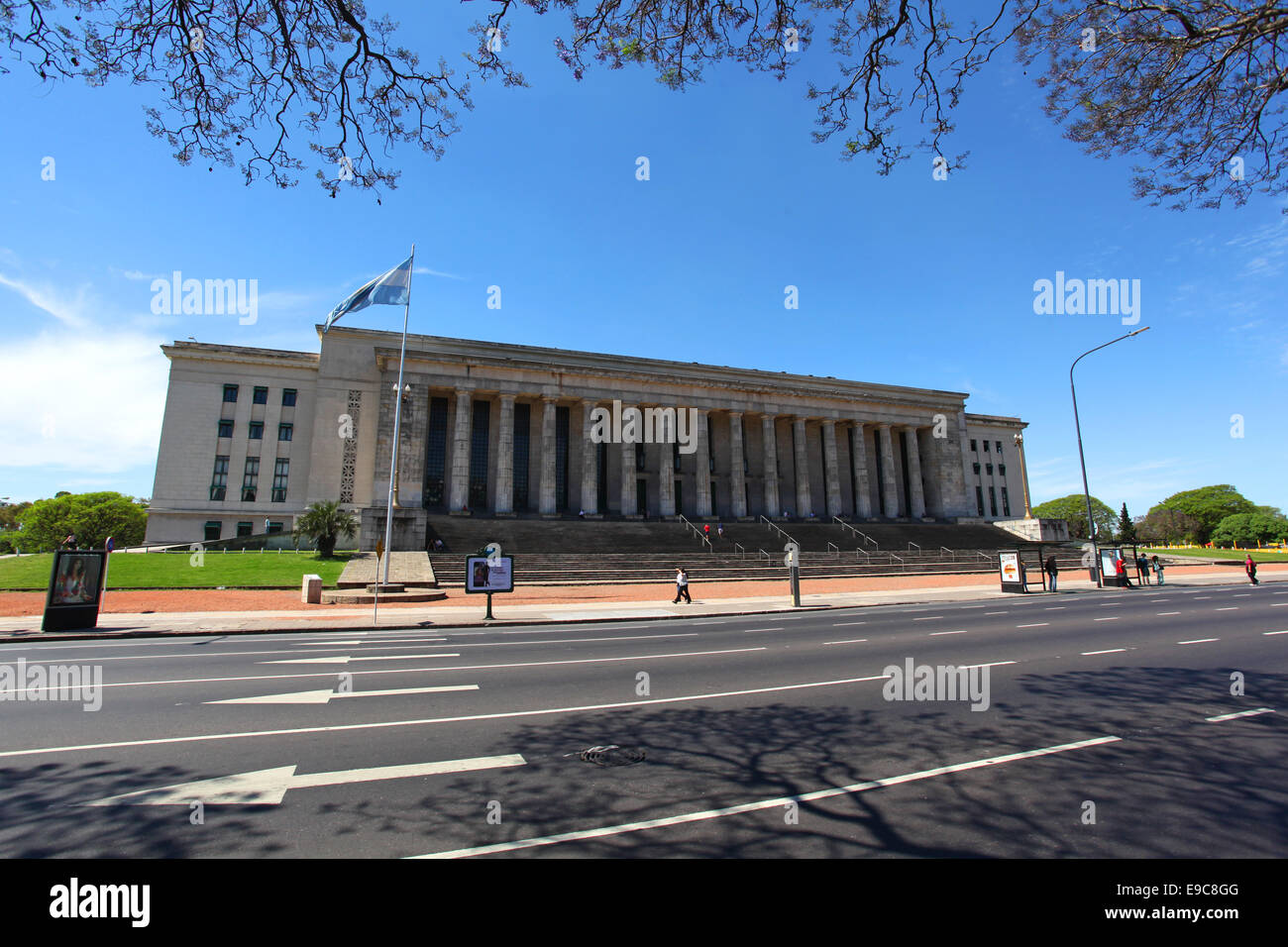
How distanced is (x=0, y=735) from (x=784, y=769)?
8042mm

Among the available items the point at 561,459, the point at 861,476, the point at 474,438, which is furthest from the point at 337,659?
the point at 861,476

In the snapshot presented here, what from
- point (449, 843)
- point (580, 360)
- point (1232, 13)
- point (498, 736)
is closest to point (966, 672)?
point (498, 736)

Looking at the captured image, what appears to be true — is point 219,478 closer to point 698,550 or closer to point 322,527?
point 322,527

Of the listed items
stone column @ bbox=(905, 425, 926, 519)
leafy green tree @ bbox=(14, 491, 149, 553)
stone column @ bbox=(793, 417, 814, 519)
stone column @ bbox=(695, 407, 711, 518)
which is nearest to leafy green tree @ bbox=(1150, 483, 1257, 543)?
stone column @ bbox=(905, 425, 926, 519)

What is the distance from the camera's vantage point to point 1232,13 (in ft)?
23.2

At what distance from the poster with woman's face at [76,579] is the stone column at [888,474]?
2277 inches

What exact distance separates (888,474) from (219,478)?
6106 cm

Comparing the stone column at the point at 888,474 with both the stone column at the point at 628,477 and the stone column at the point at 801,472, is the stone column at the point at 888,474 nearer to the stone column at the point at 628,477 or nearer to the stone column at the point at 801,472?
the stone column at the point at 801,472

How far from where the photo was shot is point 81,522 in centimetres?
6156

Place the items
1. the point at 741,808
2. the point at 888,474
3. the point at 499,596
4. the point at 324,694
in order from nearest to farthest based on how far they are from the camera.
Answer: the point at 741,808 → the point at 324,694 → the point at 499,596 → the point at 888,474

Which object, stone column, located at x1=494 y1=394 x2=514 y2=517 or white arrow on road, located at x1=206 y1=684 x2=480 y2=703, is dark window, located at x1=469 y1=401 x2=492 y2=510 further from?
white arrow on road, located at x1=206 y1=684 x2=480 y2=703

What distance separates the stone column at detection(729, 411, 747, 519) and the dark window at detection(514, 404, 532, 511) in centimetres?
1869

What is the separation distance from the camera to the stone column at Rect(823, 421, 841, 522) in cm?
5669

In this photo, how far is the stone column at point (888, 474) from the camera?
191ft
